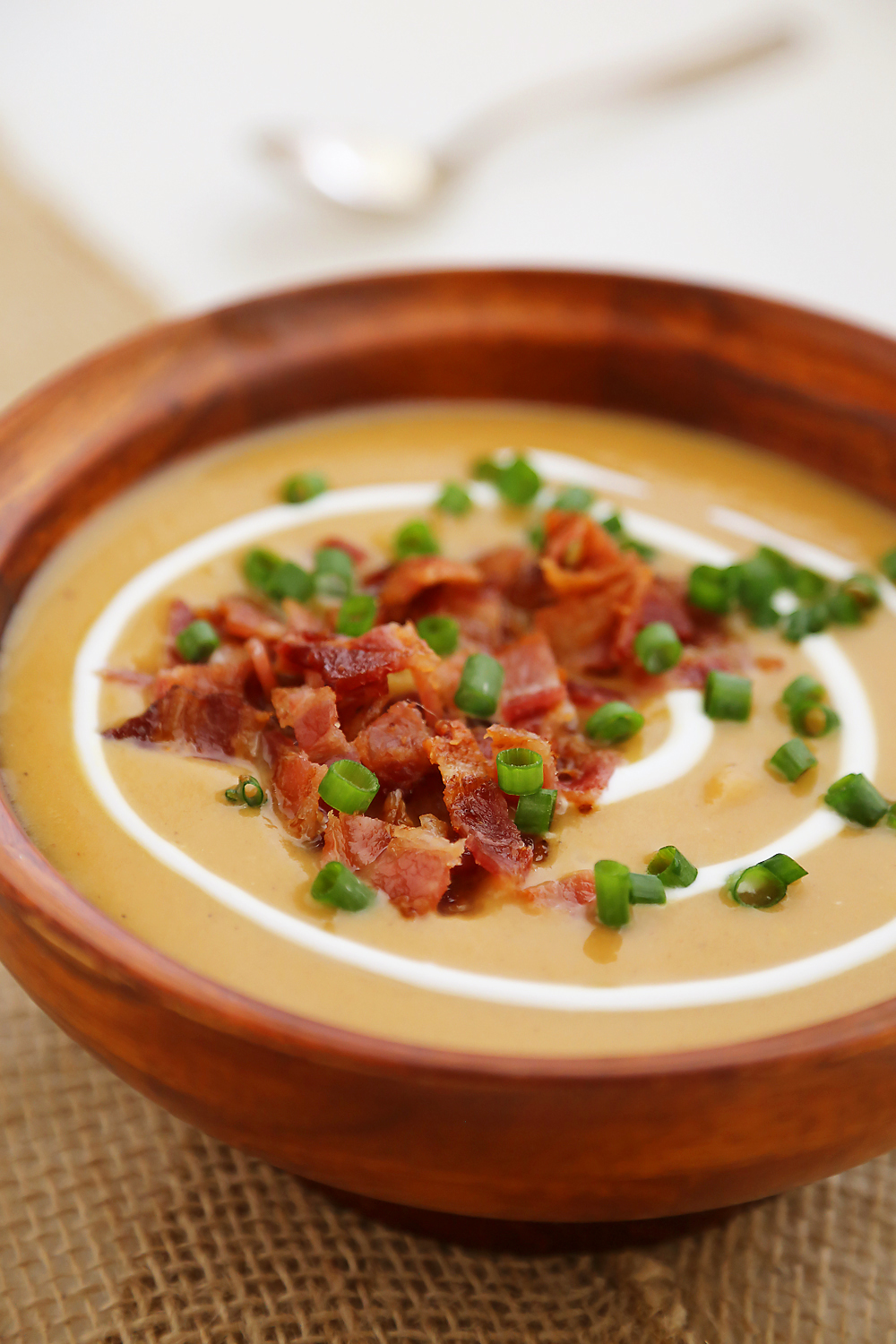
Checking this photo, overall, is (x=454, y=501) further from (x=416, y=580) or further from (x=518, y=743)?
(x=518, y=743)

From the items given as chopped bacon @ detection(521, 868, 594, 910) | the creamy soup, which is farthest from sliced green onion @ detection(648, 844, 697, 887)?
chopped bacon @ detection(521, 868, 594, 910)

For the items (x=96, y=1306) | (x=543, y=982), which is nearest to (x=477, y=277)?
(x=543, y=982)

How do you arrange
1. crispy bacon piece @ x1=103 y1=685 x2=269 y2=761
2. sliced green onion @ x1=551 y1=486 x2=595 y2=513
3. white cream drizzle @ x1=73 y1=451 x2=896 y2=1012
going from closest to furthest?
white cream drizzle @ x1=73 y1=451 x2=896 y2=1012
crispy bacon piece @ x1=103 y1=685 x2=269 y2=761
sliced green onion @ x1=551 y1=486 x2=595 y2=513

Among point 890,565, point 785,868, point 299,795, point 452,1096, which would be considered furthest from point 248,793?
point 890,565

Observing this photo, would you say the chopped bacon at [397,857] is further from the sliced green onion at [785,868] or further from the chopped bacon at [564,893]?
the sliced green onion at [785,868]

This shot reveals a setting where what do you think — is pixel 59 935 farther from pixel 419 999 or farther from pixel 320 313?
pixel 320 313

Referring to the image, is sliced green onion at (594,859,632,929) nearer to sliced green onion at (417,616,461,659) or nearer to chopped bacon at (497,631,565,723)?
chopped bacon at (497,631,565,723)
